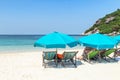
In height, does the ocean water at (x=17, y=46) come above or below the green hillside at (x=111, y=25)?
below

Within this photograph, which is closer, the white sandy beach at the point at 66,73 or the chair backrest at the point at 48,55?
the white sandy beach at the point at 66,73

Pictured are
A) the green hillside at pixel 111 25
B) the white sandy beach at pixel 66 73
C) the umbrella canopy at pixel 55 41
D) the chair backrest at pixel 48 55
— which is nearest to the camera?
the white sandy beach at pixel 66 73

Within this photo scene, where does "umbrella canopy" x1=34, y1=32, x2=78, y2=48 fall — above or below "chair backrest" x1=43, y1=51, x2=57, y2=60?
above

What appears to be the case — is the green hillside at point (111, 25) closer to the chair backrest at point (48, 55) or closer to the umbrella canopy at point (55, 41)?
the umbrella canopy at point (55, 41)

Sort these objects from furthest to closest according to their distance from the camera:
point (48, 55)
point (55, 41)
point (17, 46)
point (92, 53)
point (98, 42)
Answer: point (17, 46), point (92, 53), point (98, 42), point (48, 55), point (55, 41)

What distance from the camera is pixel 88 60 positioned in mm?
11016

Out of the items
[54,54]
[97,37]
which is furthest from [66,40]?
[97,37]

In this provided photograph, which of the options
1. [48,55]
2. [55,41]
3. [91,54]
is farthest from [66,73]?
[91,54]

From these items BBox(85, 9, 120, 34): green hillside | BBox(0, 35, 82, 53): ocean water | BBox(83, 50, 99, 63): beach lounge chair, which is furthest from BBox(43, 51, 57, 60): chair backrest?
BBox(85, 9, 120, 34): green hillside

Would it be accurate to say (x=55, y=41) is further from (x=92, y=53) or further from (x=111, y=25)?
(x=111, y=25)

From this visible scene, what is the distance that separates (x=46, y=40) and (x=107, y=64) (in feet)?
10.6

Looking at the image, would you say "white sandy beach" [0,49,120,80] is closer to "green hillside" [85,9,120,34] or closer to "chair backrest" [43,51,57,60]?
"chair backrest" [43,51,57,60]

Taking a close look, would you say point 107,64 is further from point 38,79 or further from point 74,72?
point 38,79

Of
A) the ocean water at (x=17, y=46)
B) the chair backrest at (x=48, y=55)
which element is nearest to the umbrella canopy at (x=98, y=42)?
the chair backrest at (x=48, y=55)
